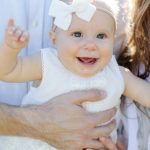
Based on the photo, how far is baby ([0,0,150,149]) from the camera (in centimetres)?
256

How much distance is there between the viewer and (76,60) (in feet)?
8.57

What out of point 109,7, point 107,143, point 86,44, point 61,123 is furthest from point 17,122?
point 109,7

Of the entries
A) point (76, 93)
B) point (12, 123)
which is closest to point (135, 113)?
point (76, 93)

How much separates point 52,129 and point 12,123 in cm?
19

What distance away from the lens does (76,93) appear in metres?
2.72

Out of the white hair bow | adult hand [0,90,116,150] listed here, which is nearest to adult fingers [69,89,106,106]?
adult hand [0,90,116,150]

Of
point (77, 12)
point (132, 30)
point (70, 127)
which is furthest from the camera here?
point (132, 30)

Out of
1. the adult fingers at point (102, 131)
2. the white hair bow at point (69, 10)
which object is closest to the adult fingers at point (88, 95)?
the adult fingers at point (102, 131)

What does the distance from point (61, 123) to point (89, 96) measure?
192mm

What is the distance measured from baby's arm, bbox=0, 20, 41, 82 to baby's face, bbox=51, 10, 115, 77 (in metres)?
0.13

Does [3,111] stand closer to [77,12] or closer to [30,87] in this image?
[30,87]

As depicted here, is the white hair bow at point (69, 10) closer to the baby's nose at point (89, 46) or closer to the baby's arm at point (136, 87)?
the baby's nose at point (89, 46)

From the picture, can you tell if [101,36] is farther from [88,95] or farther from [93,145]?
[93,145]

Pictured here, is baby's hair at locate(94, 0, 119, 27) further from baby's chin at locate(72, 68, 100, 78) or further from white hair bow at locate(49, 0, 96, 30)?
baby's chin at locate(72, 68, 100, 78)
